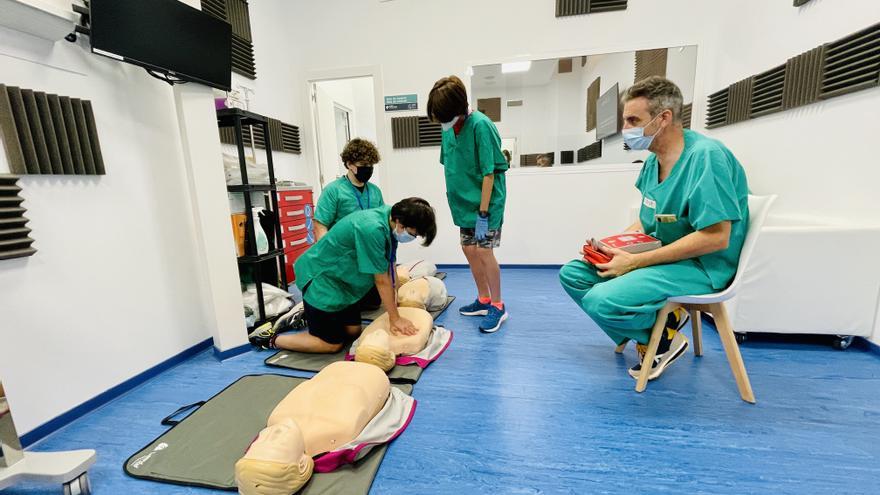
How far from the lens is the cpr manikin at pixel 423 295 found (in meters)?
2.58

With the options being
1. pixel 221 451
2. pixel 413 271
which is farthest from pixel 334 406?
pixel 413 271

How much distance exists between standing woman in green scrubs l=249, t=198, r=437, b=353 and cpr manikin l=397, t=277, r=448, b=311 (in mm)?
391

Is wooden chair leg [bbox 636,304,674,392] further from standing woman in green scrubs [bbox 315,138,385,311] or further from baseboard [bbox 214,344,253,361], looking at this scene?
baseboard [bbox 214,344,253,361]

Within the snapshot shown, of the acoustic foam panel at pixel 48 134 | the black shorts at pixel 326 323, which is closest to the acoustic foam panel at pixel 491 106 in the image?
the black shorts at pixel 326 323

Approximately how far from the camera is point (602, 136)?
384 cm

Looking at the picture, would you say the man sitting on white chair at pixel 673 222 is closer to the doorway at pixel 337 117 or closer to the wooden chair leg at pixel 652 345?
the wooden chair leg at pixel 652 345

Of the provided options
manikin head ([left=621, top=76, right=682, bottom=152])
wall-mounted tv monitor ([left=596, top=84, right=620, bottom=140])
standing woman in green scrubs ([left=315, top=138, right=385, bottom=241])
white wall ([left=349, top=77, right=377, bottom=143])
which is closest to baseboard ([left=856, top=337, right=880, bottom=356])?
manikin head ([left=621, top=76, right=682, bottom=152])

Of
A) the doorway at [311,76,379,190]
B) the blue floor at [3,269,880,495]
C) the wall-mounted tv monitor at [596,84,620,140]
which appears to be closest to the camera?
the blue floor at [3,269,880,495]

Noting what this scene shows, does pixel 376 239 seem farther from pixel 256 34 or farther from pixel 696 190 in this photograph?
pixel 256 34

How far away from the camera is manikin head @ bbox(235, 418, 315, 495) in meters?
1.10

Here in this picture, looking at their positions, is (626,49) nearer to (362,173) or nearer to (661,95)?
(661,95)

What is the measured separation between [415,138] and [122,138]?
2.70m

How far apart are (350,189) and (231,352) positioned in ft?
4.29

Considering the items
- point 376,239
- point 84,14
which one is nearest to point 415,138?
point 376,239
